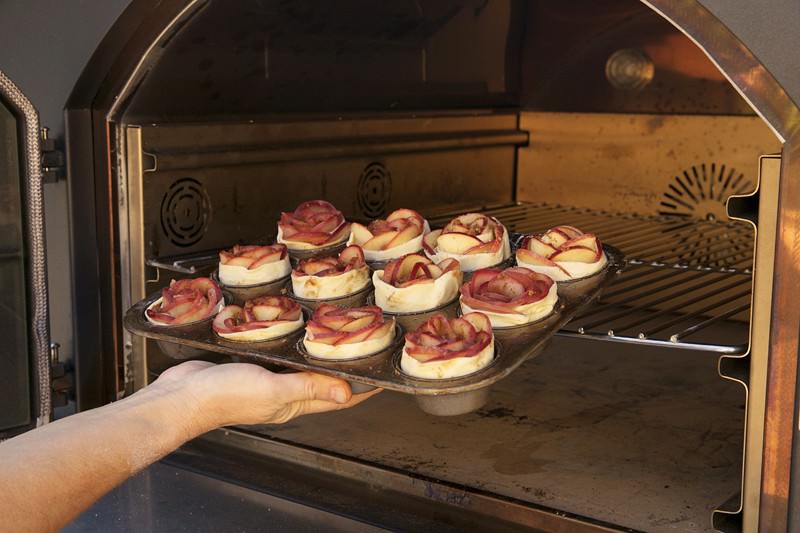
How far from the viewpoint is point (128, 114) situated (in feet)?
6.29

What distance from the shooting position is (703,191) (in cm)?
289

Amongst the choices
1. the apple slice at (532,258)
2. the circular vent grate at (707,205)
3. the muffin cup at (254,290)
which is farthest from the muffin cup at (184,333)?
the circular vent grate at (707,205)

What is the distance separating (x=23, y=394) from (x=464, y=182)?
1.55m

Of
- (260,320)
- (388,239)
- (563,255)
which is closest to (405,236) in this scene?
(388,239)

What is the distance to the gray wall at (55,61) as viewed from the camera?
6.00 feet

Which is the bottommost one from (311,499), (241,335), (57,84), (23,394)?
(311,499)

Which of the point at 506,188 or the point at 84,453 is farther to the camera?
the point at 506,188

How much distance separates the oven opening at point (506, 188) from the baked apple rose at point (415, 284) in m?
0.23

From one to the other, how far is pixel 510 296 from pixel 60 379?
1.01 m

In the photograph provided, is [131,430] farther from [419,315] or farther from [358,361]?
[419,315]

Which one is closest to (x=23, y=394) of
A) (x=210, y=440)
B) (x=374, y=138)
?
(x=210, y=440)

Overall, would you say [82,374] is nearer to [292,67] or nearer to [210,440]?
[210,440]

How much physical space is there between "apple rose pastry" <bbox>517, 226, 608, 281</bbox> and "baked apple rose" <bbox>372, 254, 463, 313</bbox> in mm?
155

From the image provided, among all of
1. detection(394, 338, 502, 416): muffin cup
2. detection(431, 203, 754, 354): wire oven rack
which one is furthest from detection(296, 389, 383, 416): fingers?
detection(431, 203, 754, 354): wire oven rack
